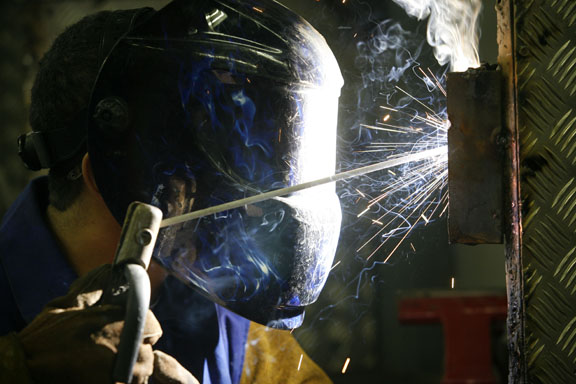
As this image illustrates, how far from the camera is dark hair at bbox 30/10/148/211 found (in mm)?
1484

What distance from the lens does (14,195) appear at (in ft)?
13.0

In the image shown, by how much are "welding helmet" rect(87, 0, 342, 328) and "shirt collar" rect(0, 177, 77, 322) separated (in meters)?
0.29

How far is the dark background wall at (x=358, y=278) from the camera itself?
12.5 feet

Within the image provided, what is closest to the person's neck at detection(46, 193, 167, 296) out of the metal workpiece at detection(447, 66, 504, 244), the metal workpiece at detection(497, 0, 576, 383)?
the metal workpiece at detection(447, 66, 504, 244)

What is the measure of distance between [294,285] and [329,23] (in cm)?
92

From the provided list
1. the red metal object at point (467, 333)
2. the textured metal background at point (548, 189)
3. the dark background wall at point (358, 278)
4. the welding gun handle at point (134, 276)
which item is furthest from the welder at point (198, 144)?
the red metal object at point (467, 333)

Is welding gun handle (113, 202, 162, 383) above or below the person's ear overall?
below

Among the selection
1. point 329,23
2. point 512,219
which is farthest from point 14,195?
point 512,219

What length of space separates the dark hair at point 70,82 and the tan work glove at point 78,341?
0.50 metres

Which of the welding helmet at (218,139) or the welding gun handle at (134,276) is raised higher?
the welding helmet at (218,139)

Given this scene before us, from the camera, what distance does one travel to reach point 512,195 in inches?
44.6

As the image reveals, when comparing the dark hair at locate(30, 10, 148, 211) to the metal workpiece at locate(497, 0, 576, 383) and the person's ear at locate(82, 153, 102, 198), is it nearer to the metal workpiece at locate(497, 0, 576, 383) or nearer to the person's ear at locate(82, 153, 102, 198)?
the person's ear at locate(82, 153, 102, 198)

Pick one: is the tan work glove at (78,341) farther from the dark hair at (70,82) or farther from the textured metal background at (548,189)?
the textured metal background at (548,189)

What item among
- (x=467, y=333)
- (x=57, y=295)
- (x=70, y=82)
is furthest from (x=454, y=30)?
(x=467, y=333)
